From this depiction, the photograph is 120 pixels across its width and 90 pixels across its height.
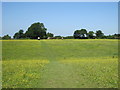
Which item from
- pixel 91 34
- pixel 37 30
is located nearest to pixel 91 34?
pixel 91 34

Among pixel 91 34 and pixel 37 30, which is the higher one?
pixel 37 30

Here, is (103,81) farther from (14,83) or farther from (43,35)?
(43,35)

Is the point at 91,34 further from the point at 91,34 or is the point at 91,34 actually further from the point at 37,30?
the point at 37,30

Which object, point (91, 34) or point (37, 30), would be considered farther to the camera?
point (91, 34)

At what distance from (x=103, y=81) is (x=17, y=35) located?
85.8 metres

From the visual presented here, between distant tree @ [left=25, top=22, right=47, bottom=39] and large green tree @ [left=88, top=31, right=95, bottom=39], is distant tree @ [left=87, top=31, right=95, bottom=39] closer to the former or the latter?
large green tree @ [left=88, top=31, right=95, bottom=39]

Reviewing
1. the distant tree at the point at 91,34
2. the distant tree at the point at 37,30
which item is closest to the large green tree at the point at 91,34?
the distant tree at the point at 91,34

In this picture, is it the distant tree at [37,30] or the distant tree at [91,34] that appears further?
the distant tree at [91,34]

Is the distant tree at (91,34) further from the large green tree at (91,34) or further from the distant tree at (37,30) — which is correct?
the distant tree at (37,30)

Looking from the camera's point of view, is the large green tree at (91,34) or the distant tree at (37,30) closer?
the distant tree at (37,30)

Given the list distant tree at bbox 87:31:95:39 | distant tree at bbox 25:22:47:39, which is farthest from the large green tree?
distant tree at bbox 25:22:47:39

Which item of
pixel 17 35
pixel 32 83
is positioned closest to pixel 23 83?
pixel 32 83

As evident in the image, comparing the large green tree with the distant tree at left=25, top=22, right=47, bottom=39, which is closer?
the distant tree at left=25, top=22, right=47, bottom=39

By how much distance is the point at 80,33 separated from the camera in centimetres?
11306
